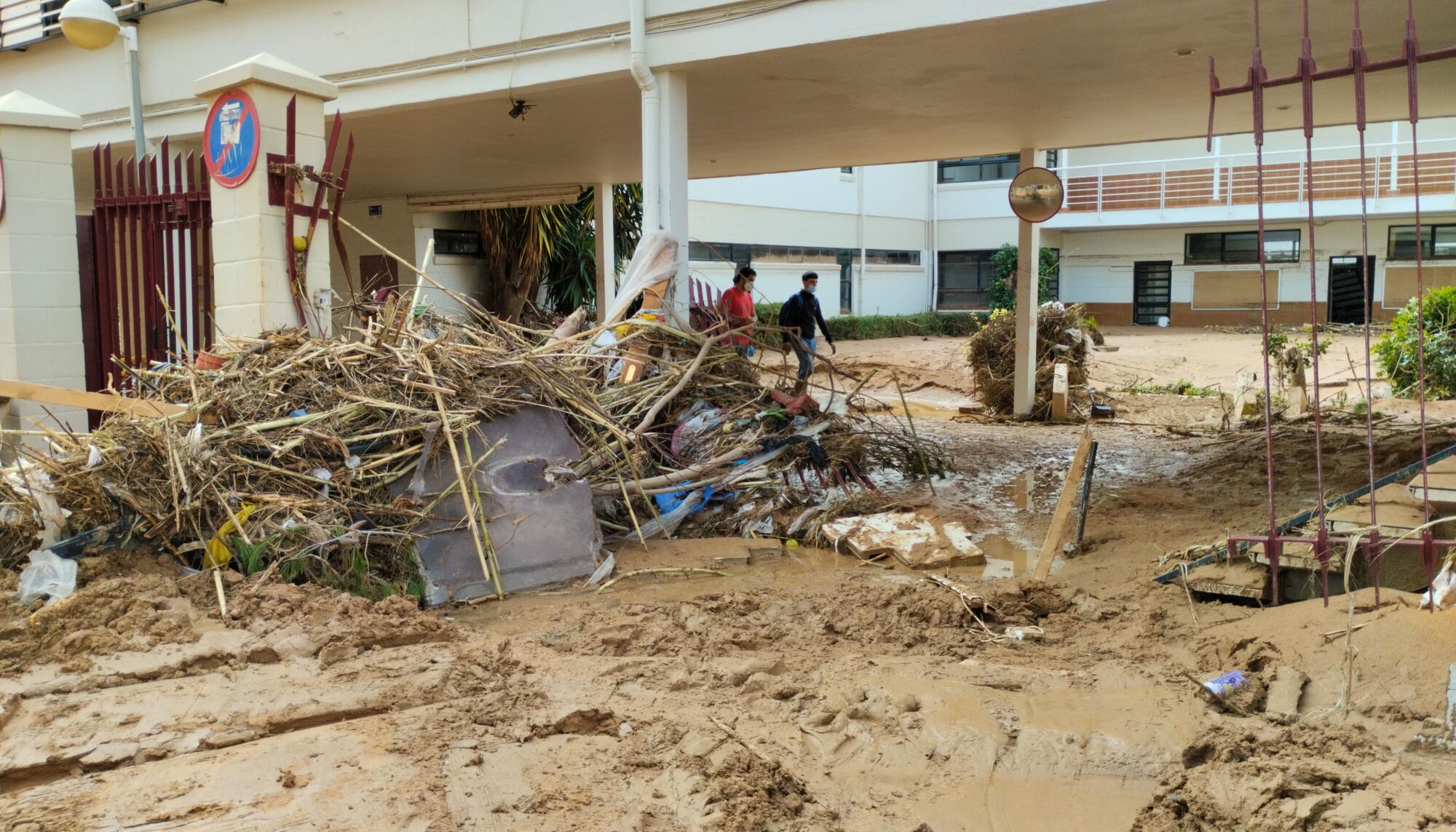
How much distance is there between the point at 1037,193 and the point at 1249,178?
1699 cm

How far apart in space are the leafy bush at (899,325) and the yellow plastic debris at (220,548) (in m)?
17.4

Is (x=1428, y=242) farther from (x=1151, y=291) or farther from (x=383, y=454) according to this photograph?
(x=383, y=454)

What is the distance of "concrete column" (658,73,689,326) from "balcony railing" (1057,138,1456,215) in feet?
64.7

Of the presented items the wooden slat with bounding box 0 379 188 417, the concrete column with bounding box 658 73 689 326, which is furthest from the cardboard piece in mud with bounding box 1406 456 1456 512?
the wooden slat with bounding box 0 379 188 417

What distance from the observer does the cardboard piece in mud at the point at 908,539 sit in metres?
6.16

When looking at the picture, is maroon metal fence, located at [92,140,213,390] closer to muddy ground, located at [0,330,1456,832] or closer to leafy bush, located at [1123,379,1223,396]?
muddy ground, located at [0,330,1456,832]

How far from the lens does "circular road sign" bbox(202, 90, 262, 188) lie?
6137mm

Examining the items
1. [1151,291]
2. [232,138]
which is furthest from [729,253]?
[232,138]

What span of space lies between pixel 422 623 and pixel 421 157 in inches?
340

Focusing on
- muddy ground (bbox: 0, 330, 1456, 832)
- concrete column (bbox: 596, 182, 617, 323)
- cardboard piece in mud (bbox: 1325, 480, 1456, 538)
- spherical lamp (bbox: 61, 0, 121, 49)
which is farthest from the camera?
concrete column (bbox: 596, 182, 617, 323)

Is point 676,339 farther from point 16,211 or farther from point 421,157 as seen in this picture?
point 421,157

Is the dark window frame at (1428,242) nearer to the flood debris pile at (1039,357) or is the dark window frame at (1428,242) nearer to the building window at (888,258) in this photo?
the building window at (888,258)

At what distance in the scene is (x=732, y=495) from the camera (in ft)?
22.9

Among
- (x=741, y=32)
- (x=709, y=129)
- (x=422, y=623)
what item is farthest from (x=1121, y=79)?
(x=422, y=623)
